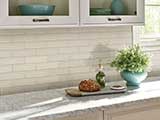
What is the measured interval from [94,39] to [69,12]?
1.72 ft

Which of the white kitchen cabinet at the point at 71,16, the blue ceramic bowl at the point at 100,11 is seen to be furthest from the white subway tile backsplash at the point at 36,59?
the blue ceramic bowl at the point at 100,11

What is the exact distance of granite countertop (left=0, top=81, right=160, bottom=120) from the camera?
5.99ft

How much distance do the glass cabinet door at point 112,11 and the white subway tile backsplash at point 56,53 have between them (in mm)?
291

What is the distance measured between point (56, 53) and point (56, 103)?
0.56 metres

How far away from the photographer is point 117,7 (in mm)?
2438

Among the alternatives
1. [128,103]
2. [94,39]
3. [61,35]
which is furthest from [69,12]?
[128,103]

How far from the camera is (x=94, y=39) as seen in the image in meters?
2.66

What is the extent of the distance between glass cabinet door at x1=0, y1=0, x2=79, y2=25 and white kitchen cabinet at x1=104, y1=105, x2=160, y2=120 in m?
0.68

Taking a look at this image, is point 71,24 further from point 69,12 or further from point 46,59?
point 46,59

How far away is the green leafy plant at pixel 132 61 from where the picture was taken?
2.43 meters

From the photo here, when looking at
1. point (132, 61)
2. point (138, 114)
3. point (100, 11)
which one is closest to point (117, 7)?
point (100, 11)

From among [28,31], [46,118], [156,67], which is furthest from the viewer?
[156,67]

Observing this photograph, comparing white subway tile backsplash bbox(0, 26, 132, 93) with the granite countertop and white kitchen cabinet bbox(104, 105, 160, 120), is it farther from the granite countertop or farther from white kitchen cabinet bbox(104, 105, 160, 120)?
white kitchen cabinet bbox(104, 105, 160, 120)

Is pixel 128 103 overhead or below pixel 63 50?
below
